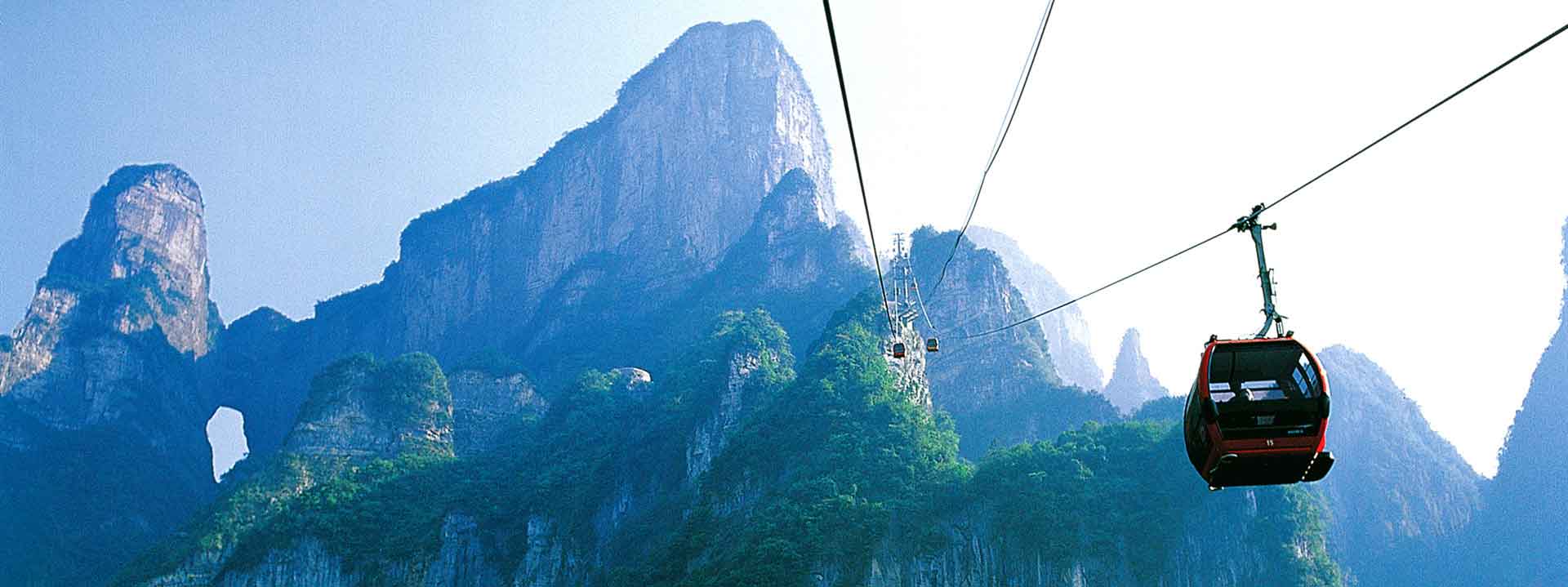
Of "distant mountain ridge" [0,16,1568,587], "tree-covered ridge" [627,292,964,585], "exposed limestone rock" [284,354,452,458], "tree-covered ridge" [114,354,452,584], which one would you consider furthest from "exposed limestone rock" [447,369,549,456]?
"tree-covered ridge" [627,292,964,585]

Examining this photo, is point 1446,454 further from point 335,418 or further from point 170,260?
point 170,260

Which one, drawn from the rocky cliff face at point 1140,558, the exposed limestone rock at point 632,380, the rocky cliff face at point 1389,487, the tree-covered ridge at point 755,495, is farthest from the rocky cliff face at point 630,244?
the rocky cliff face at point 1389,487

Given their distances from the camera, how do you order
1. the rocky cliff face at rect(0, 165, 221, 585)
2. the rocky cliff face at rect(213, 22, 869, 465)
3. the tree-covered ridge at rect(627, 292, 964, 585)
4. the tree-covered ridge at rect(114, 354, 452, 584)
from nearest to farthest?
the tree-covered ridge at rect(627, 292, 964, 585) → the tree-covered ridge at rect(114, 354, 452, 584) → the rocky cliff face at rect(0, 165, 221, 585) → the rocky cliff face at rect(213, 22, 869, 465)

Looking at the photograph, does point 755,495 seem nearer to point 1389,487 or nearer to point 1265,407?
point 1265,407

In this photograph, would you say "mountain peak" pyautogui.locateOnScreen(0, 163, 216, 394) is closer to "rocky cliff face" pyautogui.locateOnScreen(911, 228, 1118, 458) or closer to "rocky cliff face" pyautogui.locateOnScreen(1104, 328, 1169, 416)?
"rocky cliff face" pyautogui.locateOnScreen(911, 228, 1118, 458)

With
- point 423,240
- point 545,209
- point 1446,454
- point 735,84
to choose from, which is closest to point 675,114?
point 735,84

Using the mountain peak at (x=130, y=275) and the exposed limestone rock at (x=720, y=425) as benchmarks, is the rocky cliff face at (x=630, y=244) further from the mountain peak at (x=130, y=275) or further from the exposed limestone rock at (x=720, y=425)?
the exposed limestone rock at (x=720, y=425)
